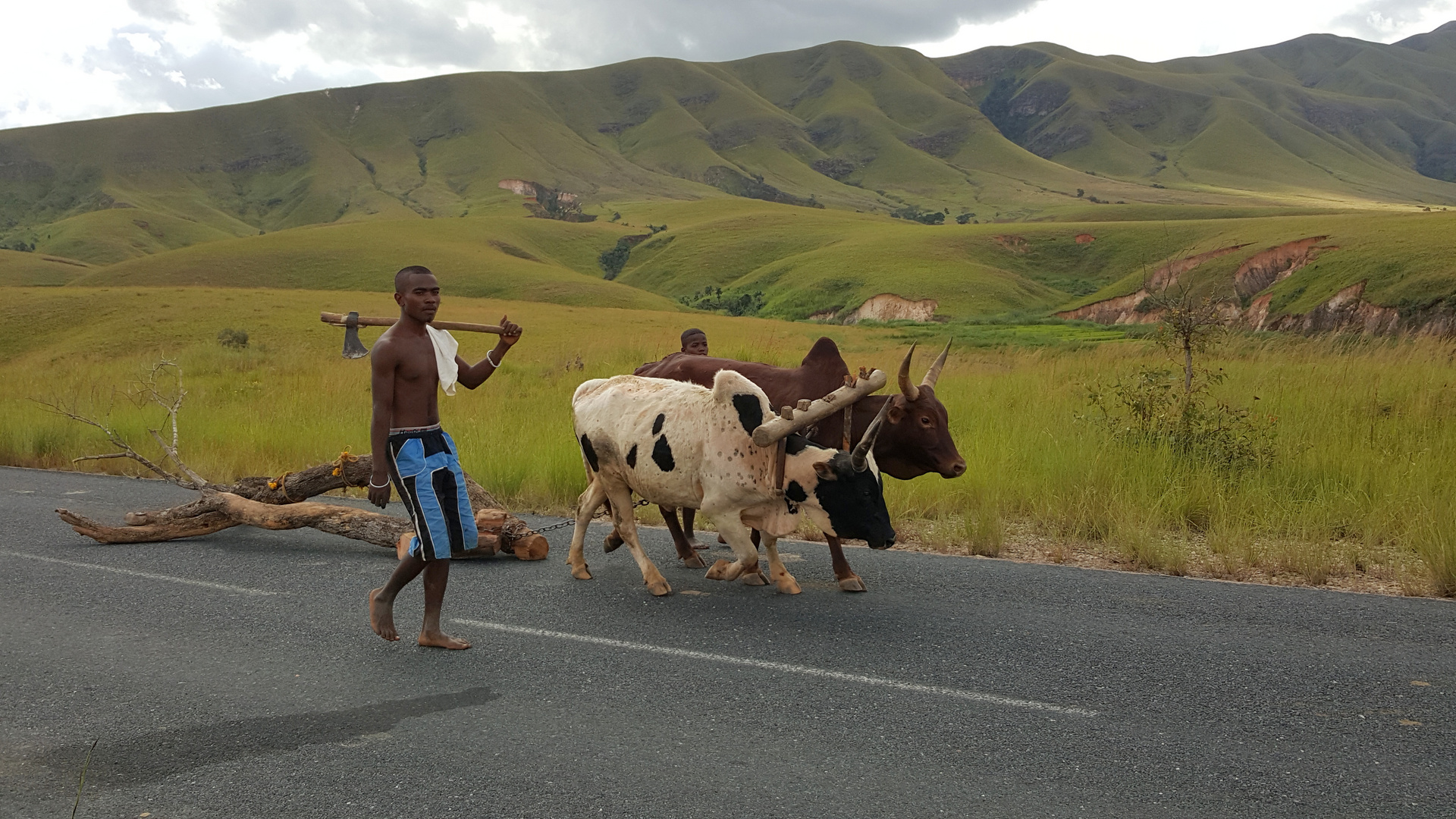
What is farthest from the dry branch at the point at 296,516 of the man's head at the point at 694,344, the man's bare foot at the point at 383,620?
the man's head at the point at 694,344

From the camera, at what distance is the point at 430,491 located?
5.68m

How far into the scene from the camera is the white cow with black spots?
6.20 meters

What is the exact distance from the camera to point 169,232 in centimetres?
15600

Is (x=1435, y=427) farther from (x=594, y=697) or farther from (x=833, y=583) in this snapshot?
(x=594, y=697)

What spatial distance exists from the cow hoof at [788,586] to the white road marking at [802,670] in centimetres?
130

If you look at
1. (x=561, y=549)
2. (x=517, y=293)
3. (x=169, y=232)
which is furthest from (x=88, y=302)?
(x=169, y=232)

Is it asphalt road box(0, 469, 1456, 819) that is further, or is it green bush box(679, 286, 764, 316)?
green bush box(679, 286, 764, 316)

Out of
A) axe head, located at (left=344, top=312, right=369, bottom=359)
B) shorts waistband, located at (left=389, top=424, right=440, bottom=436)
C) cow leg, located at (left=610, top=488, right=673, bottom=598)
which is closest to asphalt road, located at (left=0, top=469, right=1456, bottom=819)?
cow leg, located at (left=610, top=488, right=673, bottom=598)

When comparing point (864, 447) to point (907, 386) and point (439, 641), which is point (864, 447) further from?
point (439, 641)

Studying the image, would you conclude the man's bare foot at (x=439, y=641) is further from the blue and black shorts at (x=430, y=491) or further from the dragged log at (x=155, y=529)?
the dragged log at (x=155, y=529)

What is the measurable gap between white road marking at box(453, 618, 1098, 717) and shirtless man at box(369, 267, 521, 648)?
0.52m

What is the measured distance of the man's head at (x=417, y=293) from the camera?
567 cm

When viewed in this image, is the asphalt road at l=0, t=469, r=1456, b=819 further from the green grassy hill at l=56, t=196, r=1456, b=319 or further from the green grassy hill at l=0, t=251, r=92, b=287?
the green grassy hill at l=0, t=251, r=92, b=287

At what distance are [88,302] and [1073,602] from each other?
49.9 metres
